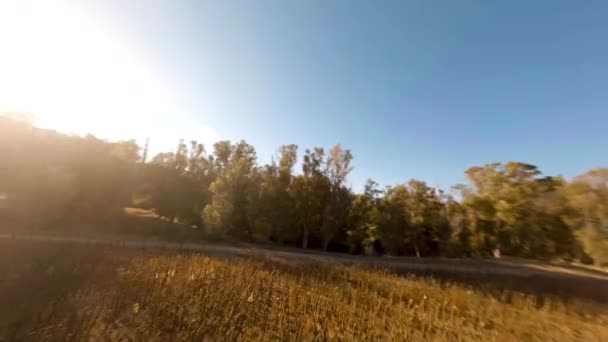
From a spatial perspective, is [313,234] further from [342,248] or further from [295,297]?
[295,297]

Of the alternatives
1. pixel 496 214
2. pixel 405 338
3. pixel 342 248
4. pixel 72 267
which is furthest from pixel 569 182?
pixel 72 267

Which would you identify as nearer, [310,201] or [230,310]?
[230,310]

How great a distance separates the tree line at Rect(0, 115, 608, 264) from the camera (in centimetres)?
1683

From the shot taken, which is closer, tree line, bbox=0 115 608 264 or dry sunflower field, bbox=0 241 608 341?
dry sunflower field, bbox=0 241 608 341

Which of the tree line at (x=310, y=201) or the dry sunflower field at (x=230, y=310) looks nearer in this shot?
the dry sunflower field at (x=230, y=310)

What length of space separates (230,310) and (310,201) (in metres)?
23.1

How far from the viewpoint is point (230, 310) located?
530 cm

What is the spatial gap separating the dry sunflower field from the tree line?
11539 millimetres

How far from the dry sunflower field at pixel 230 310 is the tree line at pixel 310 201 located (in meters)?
11.5

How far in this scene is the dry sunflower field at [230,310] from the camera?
14.1ft

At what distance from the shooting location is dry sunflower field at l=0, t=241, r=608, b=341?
4.29 meters

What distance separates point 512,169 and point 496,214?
190 inches

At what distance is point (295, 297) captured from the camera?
6551 mm

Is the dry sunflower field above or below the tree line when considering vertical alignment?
below
